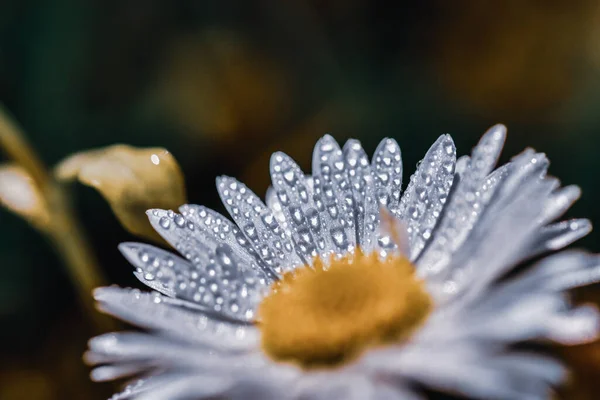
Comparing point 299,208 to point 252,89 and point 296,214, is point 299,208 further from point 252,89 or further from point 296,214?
point 252,89

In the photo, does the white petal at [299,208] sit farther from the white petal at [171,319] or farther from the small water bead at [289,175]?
the white petal at [171,319]

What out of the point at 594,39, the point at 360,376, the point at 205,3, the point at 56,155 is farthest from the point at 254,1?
the point at 360,376

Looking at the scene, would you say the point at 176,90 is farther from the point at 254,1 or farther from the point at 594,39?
the point at 594,39

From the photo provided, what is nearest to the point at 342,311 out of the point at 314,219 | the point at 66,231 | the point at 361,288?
the point at 361,288

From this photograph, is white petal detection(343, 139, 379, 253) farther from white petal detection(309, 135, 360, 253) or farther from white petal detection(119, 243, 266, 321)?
white petal detection(119, 243, 266, 321)

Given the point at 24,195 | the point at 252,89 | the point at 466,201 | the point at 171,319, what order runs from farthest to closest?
the point at 252,89
the point at 24,195
the point at 466,201
the point at 171,319

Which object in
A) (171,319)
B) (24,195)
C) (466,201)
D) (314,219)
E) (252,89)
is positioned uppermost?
(252,89)

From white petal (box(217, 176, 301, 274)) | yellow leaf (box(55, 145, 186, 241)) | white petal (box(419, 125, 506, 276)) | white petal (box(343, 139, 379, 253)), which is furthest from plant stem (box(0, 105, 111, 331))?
white petal (box(419, 125, 506, 276))
